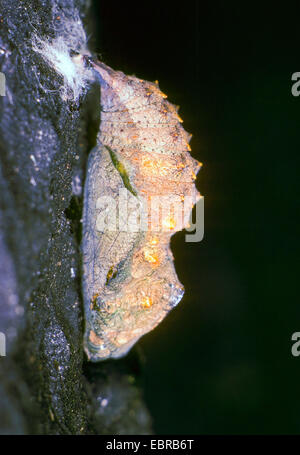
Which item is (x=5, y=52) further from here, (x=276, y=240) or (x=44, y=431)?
(x=276, y=240)

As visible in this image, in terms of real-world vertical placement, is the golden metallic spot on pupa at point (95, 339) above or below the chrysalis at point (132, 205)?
below

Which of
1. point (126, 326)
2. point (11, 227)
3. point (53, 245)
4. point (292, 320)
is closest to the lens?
point (11, 227)

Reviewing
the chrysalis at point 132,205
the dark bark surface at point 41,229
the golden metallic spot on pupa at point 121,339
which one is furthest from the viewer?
the golden metallic spot on pupa at point 121,339

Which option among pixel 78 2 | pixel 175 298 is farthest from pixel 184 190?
pixel 78 2

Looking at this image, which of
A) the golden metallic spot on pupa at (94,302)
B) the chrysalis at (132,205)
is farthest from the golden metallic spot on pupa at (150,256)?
the golden metallic spot on pupa at (94,302)

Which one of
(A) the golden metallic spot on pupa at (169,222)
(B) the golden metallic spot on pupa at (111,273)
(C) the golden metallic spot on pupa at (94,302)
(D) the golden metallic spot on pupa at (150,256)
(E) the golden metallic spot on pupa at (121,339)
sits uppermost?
(A) the golden metallic spot on pupa at (169,222)

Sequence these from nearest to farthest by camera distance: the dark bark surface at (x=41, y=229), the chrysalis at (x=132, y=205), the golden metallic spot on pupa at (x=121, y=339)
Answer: the dark bark surface at (x=41, y=229) → the chrysalis at (x=132, y=205) → the golden metallic spot on pupa at (x=121, y=339)

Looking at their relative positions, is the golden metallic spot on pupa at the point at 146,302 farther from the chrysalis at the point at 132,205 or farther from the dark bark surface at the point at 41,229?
the dark bark surface at the point at 41,229
